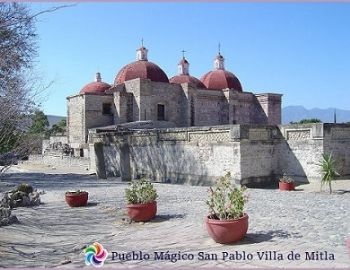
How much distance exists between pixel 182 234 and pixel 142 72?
A: 29.9 m

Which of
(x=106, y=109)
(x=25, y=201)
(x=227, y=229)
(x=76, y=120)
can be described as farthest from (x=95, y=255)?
(x=76, y=120)

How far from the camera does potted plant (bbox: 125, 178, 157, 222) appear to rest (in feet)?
30.4

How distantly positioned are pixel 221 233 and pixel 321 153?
9.85 m

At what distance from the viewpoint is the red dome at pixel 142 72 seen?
36.4 meters

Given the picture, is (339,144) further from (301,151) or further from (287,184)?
(287,184)

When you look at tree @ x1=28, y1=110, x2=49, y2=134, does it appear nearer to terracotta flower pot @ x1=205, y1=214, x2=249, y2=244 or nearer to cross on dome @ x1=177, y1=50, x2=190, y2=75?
terracotta flower pot @ x1=205, y1=214, x2=249, y2=244

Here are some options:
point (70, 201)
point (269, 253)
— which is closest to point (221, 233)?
point (269, 253)

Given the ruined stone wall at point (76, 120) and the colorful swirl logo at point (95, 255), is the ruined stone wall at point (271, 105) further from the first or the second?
the colorful swirl logo at point (95, 255)

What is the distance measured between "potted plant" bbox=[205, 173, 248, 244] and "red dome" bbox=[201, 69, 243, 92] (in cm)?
3348

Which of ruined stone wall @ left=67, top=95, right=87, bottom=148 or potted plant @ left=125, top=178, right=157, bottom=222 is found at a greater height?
ruined stone wall @ left=67, top=95, right=87, bottom=148

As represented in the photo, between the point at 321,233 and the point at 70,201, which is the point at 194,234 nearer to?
the point at 321,233

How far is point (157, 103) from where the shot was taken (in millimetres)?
34906

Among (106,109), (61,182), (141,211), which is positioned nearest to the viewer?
(141,211)

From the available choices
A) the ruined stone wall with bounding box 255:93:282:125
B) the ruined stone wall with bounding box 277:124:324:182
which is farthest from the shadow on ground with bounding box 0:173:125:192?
the ruined stone wall with bounding box 255:93:282:125
